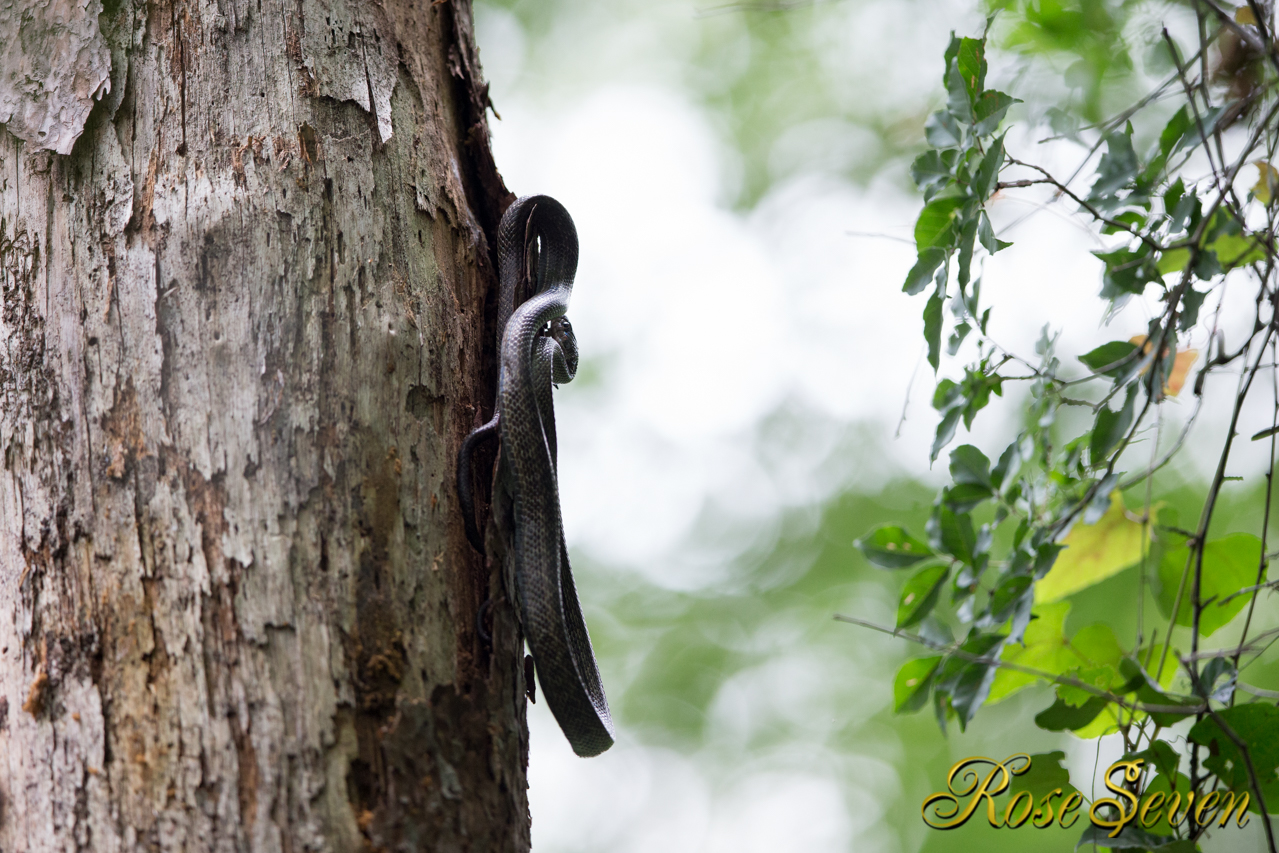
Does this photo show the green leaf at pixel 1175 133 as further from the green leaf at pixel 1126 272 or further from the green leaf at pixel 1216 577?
the green leaf at pixel 1216 577

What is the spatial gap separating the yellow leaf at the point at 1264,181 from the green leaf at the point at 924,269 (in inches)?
19.3

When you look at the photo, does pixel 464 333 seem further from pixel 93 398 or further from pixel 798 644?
pixel 798 644

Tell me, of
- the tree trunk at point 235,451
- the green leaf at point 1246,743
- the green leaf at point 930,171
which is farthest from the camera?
the green leaf at point 930,171

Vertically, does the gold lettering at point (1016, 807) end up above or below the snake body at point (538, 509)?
below

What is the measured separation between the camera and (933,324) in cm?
130

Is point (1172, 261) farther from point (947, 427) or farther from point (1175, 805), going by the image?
point (1175, 805)

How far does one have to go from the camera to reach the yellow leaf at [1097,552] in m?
1.46

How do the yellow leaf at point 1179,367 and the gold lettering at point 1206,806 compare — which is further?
the yellow leaf at point 1179,367

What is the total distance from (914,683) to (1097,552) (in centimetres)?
44

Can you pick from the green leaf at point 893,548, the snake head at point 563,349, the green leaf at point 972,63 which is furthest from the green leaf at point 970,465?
the snake head at point 563,349

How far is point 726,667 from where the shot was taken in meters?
6.57

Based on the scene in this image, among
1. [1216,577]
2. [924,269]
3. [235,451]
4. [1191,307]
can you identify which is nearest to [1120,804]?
[1216,577]

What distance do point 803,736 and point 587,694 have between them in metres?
6.03

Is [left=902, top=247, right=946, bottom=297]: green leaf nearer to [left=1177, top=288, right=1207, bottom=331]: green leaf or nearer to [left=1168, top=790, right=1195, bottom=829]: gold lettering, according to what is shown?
[left=1177, top=288, right=1207, bottom=331]: green leaf
